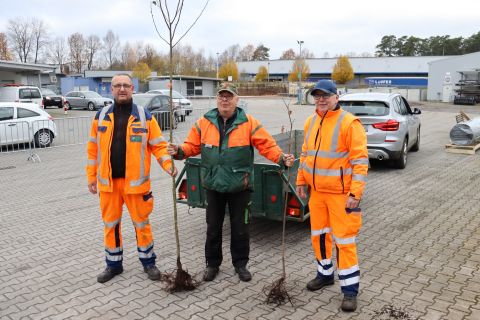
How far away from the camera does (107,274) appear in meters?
4.43

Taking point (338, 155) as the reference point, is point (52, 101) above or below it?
below

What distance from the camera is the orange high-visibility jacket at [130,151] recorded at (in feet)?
13.7

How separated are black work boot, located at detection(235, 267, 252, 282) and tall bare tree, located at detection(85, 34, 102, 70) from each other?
302 ft

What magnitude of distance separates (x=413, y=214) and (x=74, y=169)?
7.79 metres

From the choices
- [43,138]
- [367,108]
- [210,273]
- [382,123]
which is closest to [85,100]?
[43,138]

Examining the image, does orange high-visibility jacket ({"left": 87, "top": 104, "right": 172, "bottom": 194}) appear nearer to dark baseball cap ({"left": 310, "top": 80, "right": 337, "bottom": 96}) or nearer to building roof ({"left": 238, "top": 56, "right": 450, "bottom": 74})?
dark baseball cap ({"left": 310, "top": 80, "right": 337, "bottom": 96})

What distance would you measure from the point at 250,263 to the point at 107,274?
1539 mm

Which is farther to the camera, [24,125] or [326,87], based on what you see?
[24,125]

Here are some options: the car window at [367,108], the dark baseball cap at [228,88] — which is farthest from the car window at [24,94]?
the dark baseball cap at [228,88]

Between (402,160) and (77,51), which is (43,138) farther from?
(77,51)

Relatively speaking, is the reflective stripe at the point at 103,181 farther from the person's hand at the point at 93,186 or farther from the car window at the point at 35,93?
the car window at the point at 35,93

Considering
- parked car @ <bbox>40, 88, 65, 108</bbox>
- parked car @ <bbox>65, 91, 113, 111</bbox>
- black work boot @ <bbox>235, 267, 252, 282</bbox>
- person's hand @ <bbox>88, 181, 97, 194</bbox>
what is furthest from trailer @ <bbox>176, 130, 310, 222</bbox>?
parked car @ <bbox>40, 88, 65, 108</bbox>

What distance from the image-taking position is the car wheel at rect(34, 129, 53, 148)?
13.4 metres

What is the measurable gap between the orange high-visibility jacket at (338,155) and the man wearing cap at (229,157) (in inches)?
10.7
